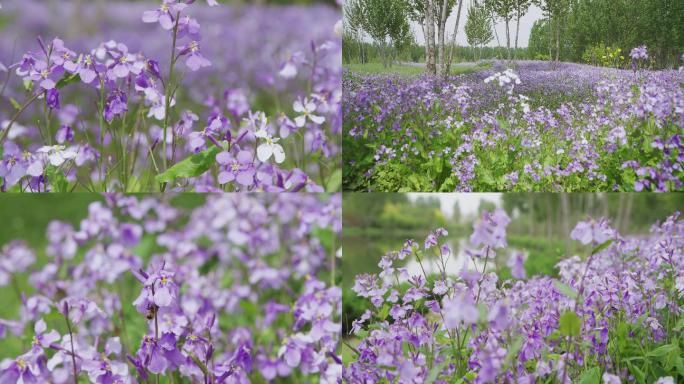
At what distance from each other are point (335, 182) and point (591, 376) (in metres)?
1.15

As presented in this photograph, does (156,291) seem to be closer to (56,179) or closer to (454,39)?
(56,179)

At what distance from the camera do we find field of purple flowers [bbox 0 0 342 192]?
2.21 meters

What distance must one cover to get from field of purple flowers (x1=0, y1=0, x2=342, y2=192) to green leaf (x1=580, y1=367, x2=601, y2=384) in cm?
105

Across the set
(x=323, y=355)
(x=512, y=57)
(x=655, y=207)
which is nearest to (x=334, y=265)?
(x=323, y=355)

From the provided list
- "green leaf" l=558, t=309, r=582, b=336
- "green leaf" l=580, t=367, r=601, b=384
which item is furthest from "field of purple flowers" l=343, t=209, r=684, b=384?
"green leaf" l=558, t=309, r=582, b=336

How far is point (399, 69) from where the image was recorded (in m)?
2.68

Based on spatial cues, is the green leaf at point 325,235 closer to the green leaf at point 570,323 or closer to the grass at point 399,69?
the grass at point 399,69

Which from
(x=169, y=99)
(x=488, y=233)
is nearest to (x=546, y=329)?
(x=488, y=233)

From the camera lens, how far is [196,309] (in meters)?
2.26

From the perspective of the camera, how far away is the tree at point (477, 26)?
2.69 meters

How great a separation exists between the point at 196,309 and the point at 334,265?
59 cm

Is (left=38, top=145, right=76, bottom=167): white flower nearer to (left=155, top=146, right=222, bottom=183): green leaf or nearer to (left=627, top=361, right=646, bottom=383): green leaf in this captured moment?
(left=155, top=146, right=222, bottom=183): green leaf

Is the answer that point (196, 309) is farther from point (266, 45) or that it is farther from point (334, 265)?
point (266, 45)

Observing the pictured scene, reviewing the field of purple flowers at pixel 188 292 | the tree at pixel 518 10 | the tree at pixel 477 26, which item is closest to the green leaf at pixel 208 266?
the field of purple flowers at pixel 188 292
